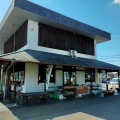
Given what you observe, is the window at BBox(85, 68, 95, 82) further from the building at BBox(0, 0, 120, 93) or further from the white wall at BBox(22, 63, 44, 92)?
the white wall at BBox(22, 63, 44, 92)

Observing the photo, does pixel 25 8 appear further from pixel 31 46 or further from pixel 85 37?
pixel 85 37

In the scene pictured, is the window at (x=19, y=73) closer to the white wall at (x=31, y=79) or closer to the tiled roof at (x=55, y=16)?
the white wall at (x=31, y=79)

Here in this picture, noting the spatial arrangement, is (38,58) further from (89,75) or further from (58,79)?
(89,75)

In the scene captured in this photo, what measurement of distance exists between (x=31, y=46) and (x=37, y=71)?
195 centimetres

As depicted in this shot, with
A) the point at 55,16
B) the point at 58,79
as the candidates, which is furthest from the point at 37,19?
the point at 58,79

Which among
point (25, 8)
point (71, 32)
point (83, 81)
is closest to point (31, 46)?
point (25, 8)

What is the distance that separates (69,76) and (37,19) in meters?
5.48

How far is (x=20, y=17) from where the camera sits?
36.0 ft

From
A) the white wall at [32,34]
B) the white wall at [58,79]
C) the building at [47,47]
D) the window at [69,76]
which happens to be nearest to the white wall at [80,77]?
the building at [47,47]

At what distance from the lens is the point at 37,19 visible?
11203 mm

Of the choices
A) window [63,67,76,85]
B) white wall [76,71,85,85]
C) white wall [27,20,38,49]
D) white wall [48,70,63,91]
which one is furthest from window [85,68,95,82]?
white wall [27,20,38,49]

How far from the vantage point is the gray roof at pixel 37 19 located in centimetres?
986

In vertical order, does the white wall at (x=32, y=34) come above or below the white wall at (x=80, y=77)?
above

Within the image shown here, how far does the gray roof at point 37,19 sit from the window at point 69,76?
3.64 metres
